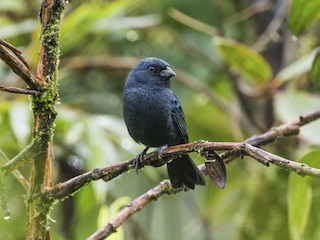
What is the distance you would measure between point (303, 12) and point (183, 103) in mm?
1486

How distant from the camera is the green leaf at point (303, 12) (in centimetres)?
210

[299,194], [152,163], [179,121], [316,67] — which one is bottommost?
[299,194]

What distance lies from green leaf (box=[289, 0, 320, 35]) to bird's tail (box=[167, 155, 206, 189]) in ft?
2.01

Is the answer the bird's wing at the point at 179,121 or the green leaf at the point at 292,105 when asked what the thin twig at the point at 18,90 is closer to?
the bird's wing at the point at 179,121

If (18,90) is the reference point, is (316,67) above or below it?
above

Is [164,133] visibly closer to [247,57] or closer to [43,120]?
[247,57]

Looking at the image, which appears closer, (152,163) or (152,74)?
(152,163)

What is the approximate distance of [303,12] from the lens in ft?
7.00

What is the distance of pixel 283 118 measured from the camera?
9.33 feet

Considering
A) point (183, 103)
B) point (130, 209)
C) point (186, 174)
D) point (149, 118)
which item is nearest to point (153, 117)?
point (149, 118)

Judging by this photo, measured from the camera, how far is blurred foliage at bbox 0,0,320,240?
2.83m

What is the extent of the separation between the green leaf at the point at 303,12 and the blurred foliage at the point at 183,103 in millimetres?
22

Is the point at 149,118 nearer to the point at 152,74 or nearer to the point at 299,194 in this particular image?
the point at 152,74

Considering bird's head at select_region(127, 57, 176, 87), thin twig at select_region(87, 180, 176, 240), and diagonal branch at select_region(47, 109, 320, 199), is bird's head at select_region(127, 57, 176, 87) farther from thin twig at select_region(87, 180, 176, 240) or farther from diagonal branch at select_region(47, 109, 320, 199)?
diagonal branch at select_region(47, 109, 320, 199)
